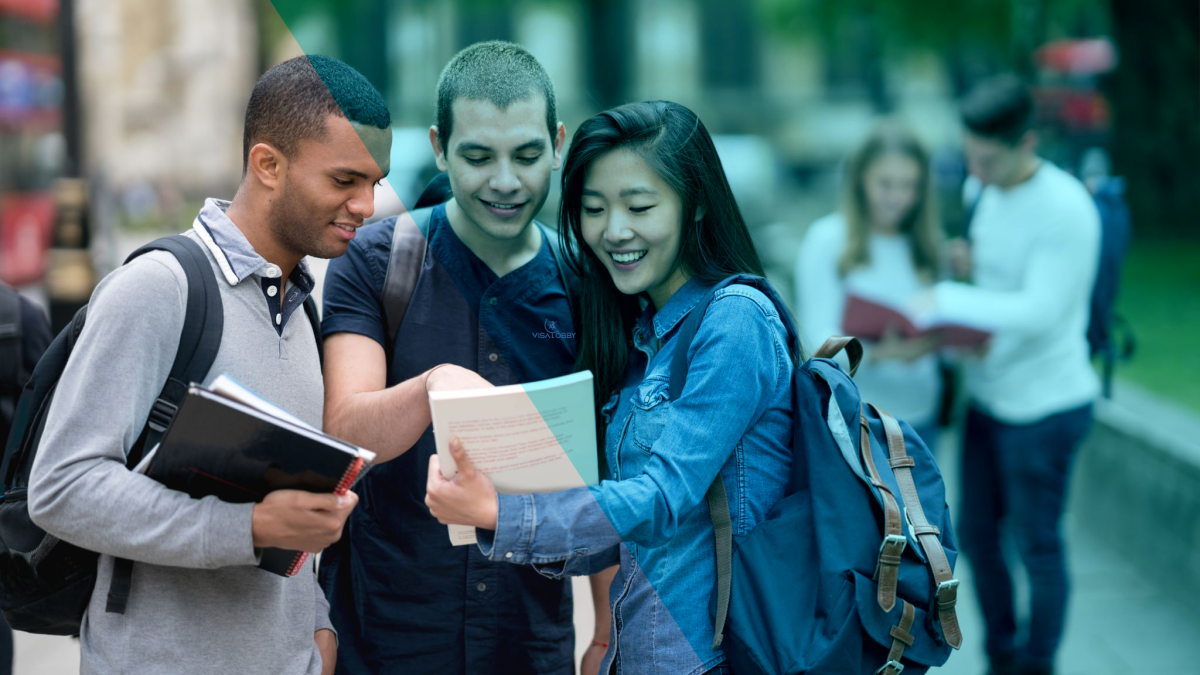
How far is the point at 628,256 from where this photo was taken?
1885mm

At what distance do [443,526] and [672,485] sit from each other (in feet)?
2.30

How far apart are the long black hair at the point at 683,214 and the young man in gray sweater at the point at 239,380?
35 cm

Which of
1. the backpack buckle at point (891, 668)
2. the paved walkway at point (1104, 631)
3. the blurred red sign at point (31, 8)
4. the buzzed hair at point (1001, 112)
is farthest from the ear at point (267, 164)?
the blurred red sign at point (31, 8)

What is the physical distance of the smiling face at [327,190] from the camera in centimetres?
174

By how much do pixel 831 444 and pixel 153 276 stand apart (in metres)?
1.06

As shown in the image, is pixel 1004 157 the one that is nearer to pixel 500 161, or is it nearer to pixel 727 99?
pixel 500 161

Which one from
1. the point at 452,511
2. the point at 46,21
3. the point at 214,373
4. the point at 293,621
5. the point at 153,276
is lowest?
the point at 293,621

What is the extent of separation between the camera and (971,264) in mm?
3994

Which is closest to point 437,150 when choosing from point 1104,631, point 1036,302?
point 1036,302

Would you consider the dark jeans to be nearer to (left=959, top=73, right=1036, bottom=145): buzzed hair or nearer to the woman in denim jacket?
(left=959, top=73, right=1036, bottom=145): buzzed hair

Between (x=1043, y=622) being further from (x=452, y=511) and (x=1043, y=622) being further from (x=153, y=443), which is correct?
(x=153, y=443)

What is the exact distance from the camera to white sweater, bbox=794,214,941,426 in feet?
12.5

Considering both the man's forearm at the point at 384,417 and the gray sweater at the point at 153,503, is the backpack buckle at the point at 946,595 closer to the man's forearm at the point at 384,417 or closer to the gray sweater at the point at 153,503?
the man's forearm at the point at 384,417

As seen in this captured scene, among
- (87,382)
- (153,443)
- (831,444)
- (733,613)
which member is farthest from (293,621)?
(831,444)
